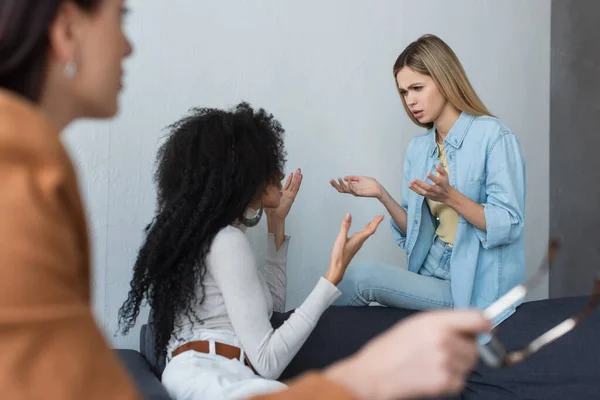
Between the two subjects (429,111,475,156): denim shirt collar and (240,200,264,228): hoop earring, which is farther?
(429,111,475,156): denim shirt collar

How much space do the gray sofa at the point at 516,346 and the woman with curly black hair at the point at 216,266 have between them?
0.59ft

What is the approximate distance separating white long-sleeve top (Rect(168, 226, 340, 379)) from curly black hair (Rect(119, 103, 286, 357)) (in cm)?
3

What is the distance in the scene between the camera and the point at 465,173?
224cm

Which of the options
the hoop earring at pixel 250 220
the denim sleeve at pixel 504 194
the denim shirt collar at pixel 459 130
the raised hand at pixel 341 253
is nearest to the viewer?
the raised hand at pixel 341 253

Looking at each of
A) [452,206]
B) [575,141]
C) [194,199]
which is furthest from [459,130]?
[194,199]

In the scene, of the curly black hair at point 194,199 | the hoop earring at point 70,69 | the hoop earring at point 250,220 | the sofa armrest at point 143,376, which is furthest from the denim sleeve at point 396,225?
the hoop earring at point 70,69

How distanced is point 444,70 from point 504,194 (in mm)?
437

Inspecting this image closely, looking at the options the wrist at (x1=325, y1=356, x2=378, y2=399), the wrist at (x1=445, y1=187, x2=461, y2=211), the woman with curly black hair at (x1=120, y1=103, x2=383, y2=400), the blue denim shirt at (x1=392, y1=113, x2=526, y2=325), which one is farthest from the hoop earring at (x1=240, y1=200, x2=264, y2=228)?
the wrist at (x1=325, y1=356, x2=378, y2=399)

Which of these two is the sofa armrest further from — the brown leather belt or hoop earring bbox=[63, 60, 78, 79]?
hoop earring bbox=[63, 60, 78, 79]

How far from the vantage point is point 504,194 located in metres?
2.13

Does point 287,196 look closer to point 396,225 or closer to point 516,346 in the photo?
point 396,225

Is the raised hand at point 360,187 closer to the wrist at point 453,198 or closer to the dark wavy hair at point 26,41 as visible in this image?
the wrist at point 453,198

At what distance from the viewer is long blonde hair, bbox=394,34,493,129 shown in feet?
7.44

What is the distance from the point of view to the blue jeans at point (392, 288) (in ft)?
7.19
